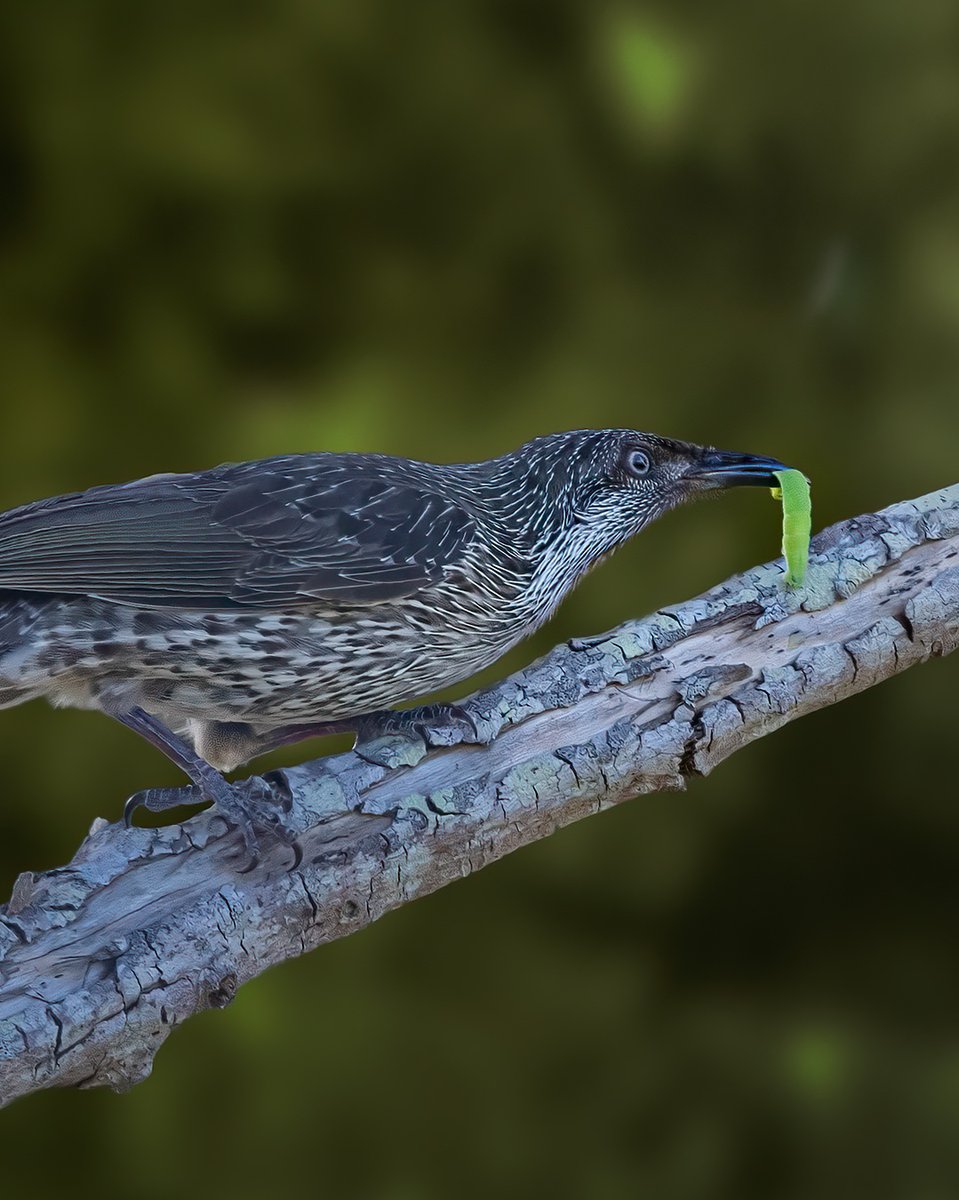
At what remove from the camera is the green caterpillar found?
9.53ft

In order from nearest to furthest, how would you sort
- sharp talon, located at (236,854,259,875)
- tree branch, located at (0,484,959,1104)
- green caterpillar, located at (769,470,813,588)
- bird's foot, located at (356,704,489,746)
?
tree branch, located at (0,484,959,1104) < sharp talon, located at (236,854,259,875) < bird's foot, located at (356,704,489,746) < green caterpillar, located at (769,470,813,588)

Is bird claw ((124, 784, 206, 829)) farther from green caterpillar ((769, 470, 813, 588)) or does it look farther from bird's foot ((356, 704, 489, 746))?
green caterpillar ((769, 470, 813, 588))

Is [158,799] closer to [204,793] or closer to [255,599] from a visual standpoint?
[204,793]

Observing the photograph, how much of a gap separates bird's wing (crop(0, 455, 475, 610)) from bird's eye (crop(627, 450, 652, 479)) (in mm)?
499

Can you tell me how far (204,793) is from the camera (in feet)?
8.56

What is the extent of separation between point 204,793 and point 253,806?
5.1 inches

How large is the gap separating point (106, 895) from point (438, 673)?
81cm

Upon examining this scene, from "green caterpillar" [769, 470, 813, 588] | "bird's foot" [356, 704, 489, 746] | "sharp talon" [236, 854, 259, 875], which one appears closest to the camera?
"sharp talon" [236, 854, 259, 875]

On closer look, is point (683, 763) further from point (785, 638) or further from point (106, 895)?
point (106, 895)

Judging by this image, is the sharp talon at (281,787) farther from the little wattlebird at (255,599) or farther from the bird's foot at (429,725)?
the bird's foot at (429,725)

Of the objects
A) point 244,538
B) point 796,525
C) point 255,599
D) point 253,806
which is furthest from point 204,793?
point 796,525

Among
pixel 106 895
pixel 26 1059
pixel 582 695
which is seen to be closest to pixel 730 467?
pixel 582 695

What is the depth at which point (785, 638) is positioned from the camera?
9.43 feet

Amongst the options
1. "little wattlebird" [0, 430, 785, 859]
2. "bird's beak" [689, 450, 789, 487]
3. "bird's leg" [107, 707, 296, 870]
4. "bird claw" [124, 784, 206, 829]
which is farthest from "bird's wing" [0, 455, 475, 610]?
"bird's beak" [689, 450, 789, 487]
